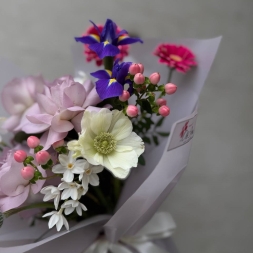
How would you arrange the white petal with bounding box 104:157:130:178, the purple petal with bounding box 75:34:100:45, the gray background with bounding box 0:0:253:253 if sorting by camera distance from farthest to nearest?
1. the gray background with bounding box 0:0:253:253
2. the purple petal with bounding box 75:34:100:45
3. the white petal with bounding box 104:157:130:178

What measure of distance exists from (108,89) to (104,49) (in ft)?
0.26

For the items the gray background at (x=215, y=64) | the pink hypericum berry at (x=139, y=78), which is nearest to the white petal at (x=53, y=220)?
the pink hypericum berry at (x=139, y=78)

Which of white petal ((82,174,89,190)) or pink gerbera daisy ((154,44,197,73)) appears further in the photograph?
pink gerbera daisy ((154,44,197,73))

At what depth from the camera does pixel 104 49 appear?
1.61 feet

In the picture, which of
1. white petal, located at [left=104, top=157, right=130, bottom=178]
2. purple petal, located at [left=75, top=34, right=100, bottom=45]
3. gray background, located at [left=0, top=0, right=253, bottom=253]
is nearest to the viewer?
white petal, located at [left=104, top=157, right=130, bottom=178]

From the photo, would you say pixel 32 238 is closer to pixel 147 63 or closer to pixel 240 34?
pixel 147 63

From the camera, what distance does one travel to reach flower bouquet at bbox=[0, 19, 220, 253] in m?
0.44

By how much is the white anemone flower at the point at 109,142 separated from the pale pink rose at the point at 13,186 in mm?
91

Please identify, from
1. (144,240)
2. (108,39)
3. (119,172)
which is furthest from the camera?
(144,240)

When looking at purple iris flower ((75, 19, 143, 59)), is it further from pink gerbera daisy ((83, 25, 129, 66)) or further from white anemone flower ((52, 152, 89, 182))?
white anemone flower ((52, 152, 89, 182))

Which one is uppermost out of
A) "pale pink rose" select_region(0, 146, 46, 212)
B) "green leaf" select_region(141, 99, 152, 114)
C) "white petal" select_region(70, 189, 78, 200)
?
"green leaf" select_region(141, 99, 152, 114)

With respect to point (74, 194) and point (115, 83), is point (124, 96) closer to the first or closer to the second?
point (115, 83)

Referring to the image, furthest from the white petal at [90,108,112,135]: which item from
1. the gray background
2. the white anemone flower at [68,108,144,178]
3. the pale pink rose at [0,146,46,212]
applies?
the gray background

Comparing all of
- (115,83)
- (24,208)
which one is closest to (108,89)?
(115,83)
